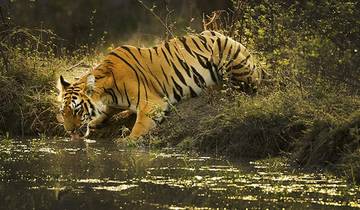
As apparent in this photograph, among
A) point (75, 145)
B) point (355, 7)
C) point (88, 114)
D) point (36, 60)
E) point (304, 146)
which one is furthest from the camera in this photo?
point (36, 60)

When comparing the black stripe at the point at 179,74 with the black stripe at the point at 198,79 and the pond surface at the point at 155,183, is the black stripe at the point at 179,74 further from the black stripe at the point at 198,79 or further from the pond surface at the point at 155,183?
the pond surface at the point at 155,183

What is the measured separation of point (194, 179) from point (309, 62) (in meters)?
2.20

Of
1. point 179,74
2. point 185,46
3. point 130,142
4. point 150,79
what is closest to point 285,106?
point 130,142

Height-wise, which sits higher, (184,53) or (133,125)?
(184,53)

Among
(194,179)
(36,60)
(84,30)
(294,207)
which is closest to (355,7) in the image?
(194,179)

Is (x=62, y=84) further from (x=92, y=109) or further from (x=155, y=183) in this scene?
(x=155, y=183)

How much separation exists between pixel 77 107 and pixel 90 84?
0.35 meters

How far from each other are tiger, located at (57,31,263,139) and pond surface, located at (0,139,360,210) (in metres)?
1.75

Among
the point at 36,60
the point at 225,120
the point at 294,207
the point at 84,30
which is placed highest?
the point at 84,30

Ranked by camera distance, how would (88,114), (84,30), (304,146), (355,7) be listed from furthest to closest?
(84,30)
(88,114)
(355,7)
(304,146)

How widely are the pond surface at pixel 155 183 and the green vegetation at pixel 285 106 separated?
440mm

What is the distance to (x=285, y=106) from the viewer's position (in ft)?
39.4

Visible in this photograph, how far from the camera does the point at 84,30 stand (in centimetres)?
2428

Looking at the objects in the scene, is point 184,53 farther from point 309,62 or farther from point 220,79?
point 309,62
